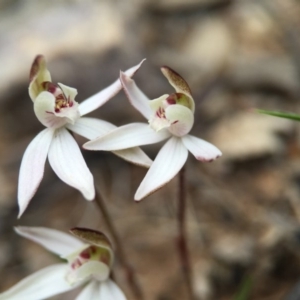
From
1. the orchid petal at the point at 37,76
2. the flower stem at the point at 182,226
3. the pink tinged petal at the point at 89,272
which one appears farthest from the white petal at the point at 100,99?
the pink tinged petal at the point at 89,272

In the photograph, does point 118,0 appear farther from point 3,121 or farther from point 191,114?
point 191,114

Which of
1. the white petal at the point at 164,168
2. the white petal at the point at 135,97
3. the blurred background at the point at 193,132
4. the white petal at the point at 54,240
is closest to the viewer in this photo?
the white petal at the point at 164,168

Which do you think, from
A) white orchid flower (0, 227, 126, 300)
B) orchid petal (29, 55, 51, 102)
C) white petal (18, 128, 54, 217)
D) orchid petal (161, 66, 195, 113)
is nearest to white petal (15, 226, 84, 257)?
white orchid flower (0, 227, 126, 300)

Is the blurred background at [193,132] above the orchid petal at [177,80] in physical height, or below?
Result: below

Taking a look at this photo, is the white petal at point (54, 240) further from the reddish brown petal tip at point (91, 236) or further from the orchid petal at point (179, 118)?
the orchid petal at point (179, 118)

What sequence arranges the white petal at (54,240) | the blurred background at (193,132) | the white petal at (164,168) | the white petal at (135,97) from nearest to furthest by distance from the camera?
the white petal at (164,168) → the white petal at (135,97) → the white petal at (54,240) → the blurred background at (193,132)

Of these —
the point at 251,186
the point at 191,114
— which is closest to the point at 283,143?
the point at 251,186
